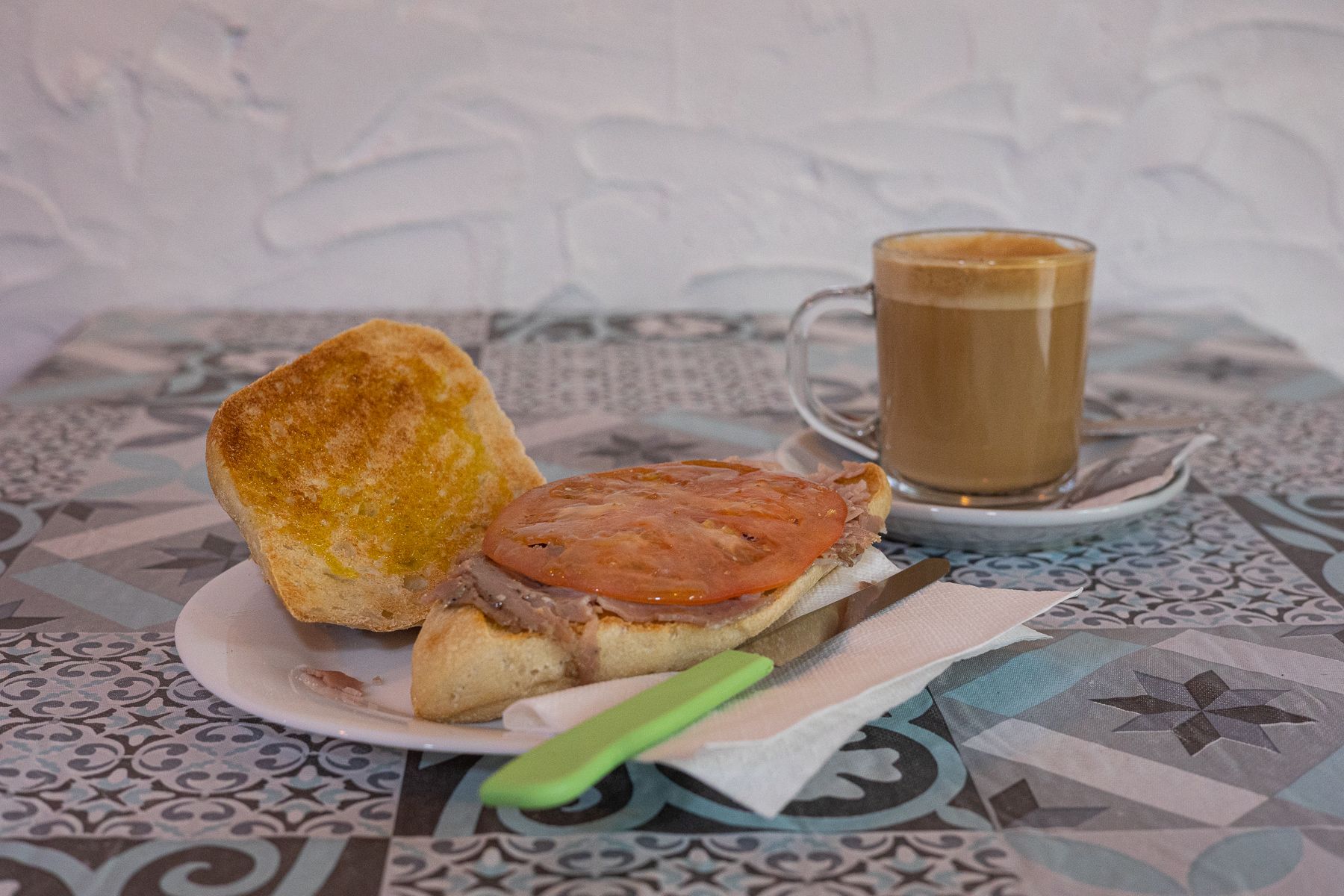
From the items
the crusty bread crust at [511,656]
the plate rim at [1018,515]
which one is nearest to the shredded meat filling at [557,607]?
the crusty bread crust at [511,656]

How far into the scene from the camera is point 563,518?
808 millimetres

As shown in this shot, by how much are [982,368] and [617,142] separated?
1600 mm

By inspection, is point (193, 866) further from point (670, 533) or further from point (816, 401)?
point (816, 401)

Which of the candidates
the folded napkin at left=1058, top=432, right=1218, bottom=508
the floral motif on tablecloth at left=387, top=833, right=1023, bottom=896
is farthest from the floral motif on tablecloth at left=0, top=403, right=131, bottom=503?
the folded napkin at left=1058, top=432, right=1218, bottom=508

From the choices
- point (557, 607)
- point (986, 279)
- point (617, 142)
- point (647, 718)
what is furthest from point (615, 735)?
point (617, 142)

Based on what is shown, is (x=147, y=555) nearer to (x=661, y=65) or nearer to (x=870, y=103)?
(x=661, y=65)

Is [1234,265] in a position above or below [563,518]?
below

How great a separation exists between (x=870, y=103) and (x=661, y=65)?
0.47m

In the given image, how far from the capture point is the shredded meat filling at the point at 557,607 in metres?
0.71

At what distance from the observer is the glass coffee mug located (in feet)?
3.51

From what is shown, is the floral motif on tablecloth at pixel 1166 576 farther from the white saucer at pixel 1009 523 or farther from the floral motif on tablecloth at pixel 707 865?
the floral motif on tablecloth at pixel 707 865

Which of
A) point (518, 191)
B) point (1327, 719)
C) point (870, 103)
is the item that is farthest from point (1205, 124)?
point (1327, 719)

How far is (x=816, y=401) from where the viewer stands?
47.9 inches

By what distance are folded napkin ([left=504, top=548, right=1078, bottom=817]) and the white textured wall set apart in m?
1.85
